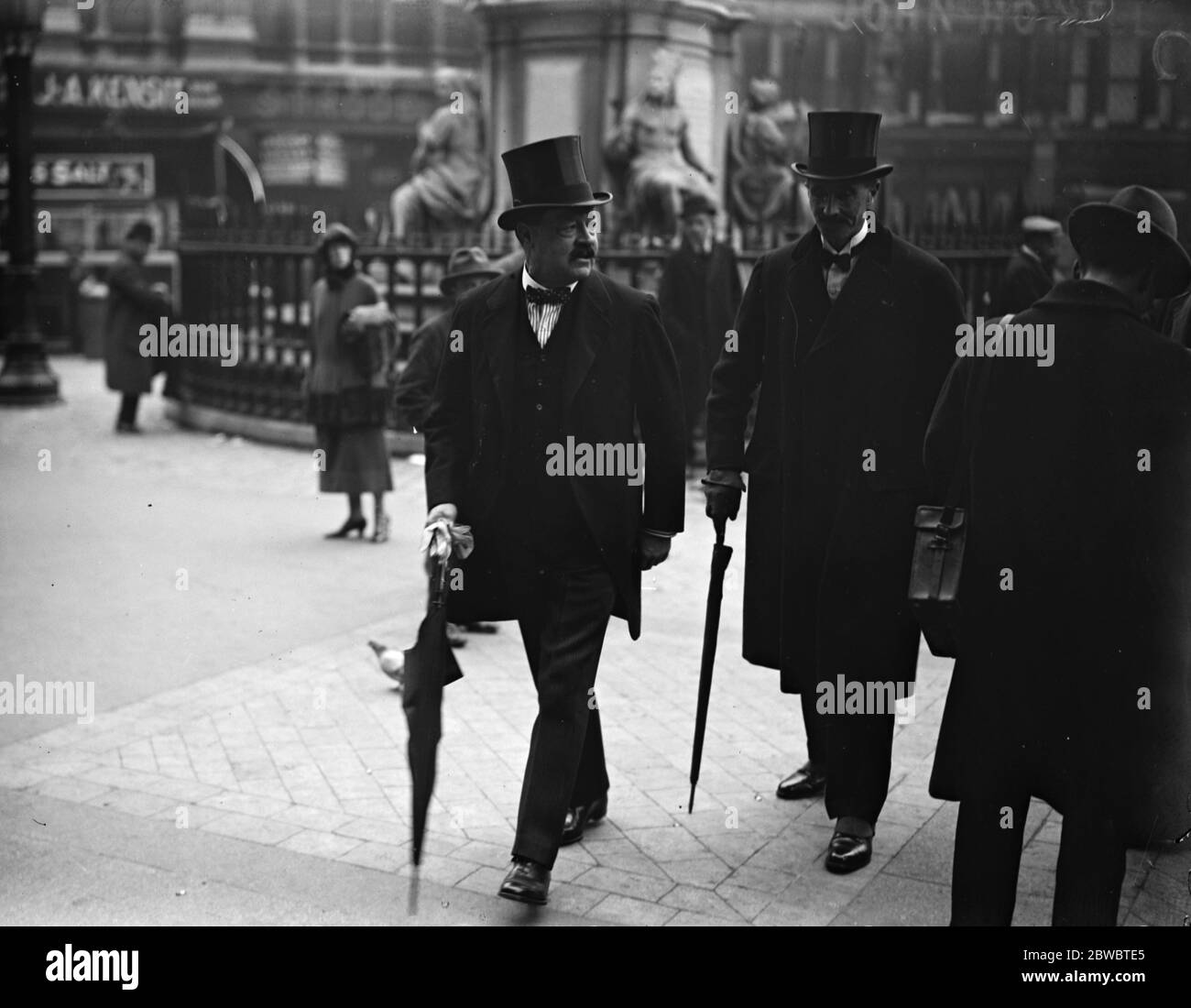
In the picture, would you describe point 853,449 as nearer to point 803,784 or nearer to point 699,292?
point 803,784

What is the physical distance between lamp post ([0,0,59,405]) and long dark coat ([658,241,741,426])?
865cm

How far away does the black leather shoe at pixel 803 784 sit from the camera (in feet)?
17.9

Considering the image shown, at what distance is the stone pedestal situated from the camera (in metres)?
13.9

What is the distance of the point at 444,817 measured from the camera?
522cm

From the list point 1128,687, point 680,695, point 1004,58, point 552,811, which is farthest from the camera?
point 1004,58

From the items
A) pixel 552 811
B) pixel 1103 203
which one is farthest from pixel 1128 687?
pixel 552 811

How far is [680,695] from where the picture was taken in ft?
22.0

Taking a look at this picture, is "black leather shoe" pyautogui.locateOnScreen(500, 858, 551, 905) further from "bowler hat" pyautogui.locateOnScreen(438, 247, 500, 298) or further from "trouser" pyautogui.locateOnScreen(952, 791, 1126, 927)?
"bowler hat" pyautogui.locateOnScreen(438, 247, 500, 298)

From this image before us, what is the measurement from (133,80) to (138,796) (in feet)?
98.1

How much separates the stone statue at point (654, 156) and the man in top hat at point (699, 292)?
236cm

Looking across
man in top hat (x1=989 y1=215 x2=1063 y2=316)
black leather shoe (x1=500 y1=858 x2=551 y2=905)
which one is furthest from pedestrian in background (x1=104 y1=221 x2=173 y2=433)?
black leather shoe (x1=500 y1=858 x2=551 y2=905)

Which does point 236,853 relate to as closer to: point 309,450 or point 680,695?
point 680,695

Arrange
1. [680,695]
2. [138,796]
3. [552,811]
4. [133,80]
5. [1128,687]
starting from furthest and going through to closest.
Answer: [133,80], [680,695], [138,796], [552,811], [1128,687]

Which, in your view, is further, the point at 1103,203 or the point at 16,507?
the point at 16,507
